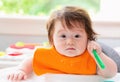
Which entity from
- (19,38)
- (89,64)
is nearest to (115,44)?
(19,38)

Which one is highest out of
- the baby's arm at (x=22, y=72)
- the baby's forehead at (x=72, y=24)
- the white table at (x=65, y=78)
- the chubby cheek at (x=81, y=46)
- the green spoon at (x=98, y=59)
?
the baby's forehead at (x=72, y=24)

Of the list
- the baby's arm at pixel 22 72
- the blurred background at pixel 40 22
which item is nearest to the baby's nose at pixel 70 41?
the baby's arm at pixel 22 72

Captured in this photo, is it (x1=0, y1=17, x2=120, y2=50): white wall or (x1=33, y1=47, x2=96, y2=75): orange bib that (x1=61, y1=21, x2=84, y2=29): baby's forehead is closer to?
(x1=33, y1=47, x2=96, y2=75): orange bib

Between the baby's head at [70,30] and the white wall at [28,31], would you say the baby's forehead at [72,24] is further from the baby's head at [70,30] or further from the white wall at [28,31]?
the white wall at [28,31]

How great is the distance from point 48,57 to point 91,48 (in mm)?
139

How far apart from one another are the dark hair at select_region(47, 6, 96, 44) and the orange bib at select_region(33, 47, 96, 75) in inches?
2.5

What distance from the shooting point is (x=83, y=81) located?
0.83m

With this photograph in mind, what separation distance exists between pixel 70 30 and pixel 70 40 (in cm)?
3

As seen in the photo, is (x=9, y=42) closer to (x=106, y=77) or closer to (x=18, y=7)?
(x=18, y=7)

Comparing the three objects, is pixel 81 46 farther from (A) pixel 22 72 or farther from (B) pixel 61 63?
(A) pixel 22 72

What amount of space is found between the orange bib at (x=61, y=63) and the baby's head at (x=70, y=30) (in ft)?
0.06

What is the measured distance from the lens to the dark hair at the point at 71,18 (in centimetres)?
85

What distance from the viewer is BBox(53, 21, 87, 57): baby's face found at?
842 millimetres

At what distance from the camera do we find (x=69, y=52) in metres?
0.85
